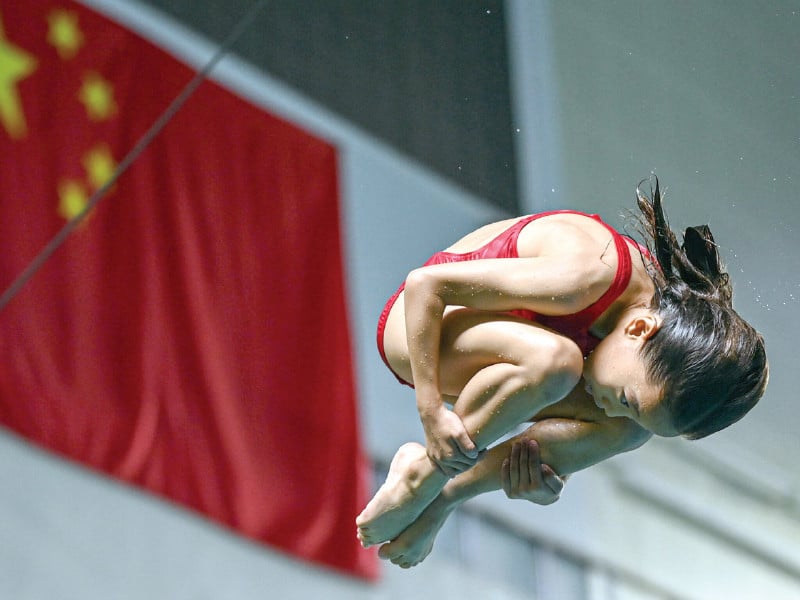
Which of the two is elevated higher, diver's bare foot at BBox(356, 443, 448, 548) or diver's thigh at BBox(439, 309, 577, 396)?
diver's thigh at BBox(439, 309, 577, 396)

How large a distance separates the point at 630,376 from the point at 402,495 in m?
0.38

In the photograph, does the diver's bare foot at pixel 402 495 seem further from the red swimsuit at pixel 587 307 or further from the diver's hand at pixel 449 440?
the red swimsuit at pixel 587 307

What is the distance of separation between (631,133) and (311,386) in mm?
1772

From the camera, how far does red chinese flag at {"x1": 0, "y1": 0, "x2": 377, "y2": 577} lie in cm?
358

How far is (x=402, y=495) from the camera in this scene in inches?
73.4

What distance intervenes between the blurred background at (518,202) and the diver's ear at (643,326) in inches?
8.7

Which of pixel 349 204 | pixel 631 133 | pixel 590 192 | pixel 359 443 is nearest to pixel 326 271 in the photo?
pixel 349 204

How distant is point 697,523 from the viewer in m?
4.89

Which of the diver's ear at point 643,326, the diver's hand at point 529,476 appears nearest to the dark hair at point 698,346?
the diver's ear at point 643,326

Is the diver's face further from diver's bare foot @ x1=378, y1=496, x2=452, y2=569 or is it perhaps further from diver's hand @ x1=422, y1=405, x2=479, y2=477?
diver's bare foot @ x1=378, y1=496, x2=452, y2=569

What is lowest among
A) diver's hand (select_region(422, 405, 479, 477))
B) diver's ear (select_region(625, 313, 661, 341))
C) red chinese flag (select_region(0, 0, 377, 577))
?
red chinese flag (select_region(0, 0, 377, 577))

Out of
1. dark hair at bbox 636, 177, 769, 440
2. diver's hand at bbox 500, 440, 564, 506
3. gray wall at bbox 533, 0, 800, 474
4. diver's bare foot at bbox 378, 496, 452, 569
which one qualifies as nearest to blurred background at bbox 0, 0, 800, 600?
gray wall at bbox 533, 0, 800, 474

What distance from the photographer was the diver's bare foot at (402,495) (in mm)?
1832

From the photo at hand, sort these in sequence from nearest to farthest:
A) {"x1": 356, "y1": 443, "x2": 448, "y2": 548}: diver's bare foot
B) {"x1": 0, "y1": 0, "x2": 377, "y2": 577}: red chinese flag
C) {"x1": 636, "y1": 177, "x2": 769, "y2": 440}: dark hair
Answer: {"x1": 636, "y1": 177, "x2": 769, "y2": 440}: dark hair
{"x1": 356, "y1": 443, "x2": 448, "y2": 548}: diver's bare foot
{"x1": 0, "y1": 0, "x2": 377, "y2": 577}: red chinese flag
